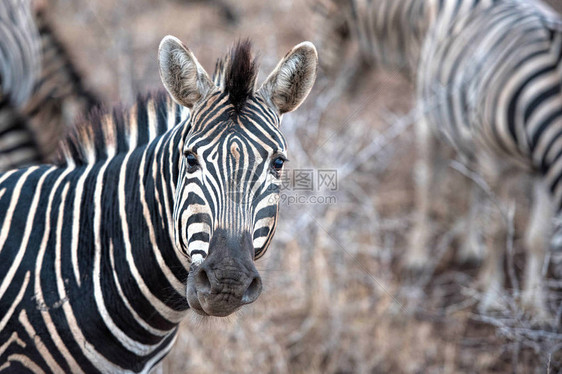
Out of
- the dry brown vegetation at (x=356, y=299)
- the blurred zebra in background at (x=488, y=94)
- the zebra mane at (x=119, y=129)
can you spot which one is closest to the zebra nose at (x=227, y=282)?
the zebra mane at (x=119, y=129)

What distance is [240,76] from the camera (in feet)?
10.5

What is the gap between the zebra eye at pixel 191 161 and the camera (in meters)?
3.10

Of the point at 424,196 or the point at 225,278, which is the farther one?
the point at 424,196

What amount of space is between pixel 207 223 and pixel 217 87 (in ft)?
2.62

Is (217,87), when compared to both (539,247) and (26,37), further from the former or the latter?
(26,37)

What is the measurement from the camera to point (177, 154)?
10.9ft

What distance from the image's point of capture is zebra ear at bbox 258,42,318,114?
10.9ft

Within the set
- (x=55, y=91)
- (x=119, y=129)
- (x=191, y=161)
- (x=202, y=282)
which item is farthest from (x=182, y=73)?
(x=55, y=91)

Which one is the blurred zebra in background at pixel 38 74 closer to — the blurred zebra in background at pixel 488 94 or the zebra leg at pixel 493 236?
the blurred zebra in background at pixel 488 94

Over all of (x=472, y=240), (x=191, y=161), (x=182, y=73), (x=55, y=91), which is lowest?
(x=472, y=240)

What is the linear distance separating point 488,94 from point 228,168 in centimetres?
445

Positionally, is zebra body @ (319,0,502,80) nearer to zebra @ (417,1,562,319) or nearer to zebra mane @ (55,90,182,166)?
zebra @ (417,1,562,319)

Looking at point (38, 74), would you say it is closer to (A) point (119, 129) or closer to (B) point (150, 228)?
(A) point (119, 129)

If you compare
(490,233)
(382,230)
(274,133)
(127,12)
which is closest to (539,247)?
(490,233)
